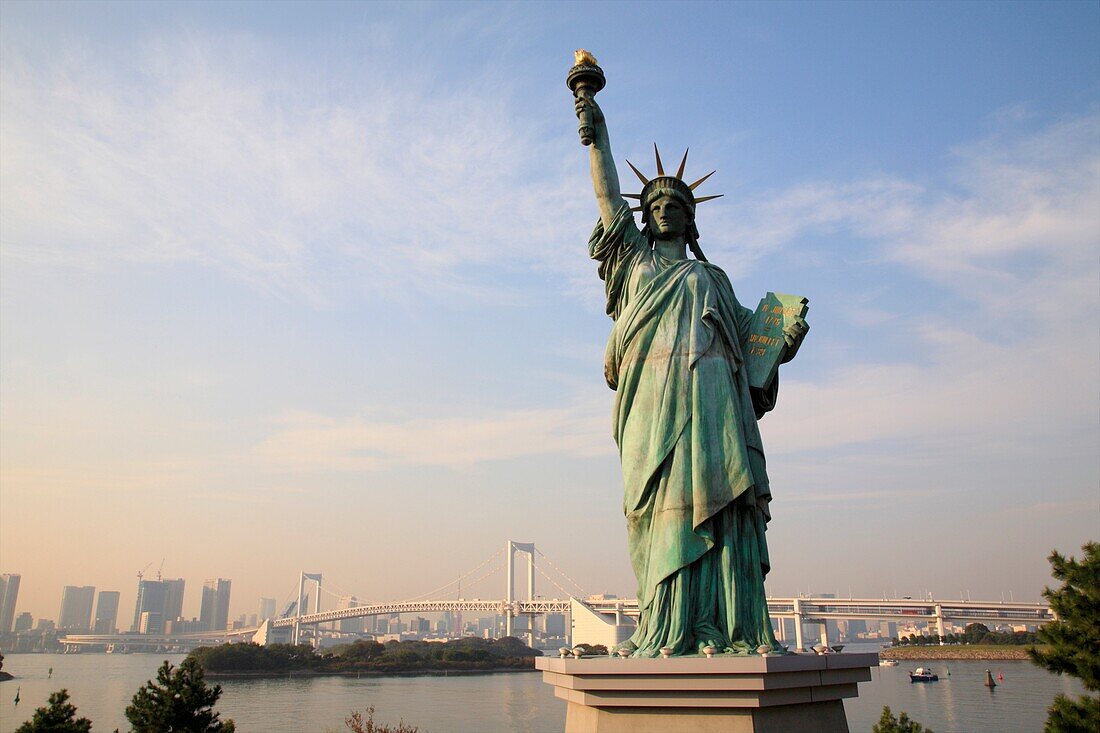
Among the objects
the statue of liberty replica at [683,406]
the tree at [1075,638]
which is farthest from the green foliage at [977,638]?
the statue of liberty replica at [683,406]

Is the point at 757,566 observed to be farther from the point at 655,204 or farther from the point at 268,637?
the point at 268,637

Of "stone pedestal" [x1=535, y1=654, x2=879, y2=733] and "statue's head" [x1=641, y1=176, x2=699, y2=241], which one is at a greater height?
"statue's head" [x1=641, y1=176, x2=699, y2=241]

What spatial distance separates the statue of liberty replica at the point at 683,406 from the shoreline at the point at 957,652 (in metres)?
53.3

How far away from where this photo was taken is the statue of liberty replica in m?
5.48

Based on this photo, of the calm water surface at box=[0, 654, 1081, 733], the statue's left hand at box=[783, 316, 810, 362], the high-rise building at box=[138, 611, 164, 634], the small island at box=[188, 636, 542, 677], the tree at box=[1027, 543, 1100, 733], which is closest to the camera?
the statue's left hand at box=[783, 316, 810, 362]

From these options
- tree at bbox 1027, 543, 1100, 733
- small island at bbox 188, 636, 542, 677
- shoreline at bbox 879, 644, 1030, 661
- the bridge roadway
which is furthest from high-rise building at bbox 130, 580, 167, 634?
tree at bbox 1027, 543, 1100, 733

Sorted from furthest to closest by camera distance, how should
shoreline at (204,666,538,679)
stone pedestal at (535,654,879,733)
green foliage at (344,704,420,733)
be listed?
shoreline at (204,666,538,679), green foliage at (344,704,420,733), stone pedestal at (535,654,879,733)

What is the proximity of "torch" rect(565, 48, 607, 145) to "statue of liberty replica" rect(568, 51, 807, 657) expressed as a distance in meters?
0.01

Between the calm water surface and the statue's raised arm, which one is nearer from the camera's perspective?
the statue's raised arm

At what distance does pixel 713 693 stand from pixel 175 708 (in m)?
9.95

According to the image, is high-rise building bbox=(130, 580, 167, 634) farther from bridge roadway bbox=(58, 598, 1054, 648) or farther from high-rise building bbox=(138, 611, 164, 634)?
bridge roadway bbox=(58, 598, 1054, 648)

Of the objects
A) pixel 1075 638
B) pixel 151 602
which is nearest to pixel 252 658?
pixel 1075 638

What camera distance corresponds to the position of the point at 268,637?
2913 inches

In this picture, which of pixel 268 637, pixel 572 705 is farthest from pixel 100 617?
pixel 572 705
